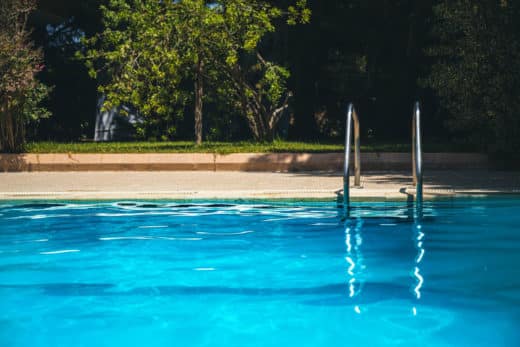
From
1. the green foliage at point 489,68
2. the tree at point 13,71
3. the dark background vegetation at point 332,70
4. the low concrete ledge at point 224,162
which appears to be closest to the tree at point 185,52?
the dark background vegetation at point 332,70

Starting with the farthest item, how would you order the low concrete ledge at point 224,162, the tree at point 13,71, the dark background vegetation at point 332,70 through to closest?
the dark background vegetation at point 332,70
the tree at point 13,71
the low concrete ledge at point 224,162

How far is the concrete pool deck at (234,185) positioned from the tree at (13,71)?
1.90 meters

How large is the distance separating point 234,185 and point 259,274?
5.74 metres

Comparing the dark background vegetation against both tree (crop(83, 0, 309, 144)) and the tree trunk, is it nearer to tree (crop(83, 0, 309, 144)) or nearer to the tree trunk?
the tree trunk

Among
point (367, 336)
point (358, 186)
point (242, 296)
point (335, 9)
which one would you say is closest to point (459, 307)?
point (367, 336)

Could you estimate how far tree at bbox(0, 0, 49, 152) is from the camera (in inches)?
640

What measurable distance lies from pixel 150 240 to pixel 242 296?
9.07 ft

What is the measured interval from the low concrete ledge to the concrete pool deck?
30 cm

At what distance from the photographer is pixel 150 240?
28.6ft

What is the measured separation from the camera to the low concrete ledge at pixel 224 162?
16.0 meters

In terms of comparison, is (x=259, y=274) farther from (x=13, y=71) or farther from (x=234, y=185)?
(x=13, y=71)

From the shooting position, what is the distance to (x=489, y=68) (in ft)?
47.9

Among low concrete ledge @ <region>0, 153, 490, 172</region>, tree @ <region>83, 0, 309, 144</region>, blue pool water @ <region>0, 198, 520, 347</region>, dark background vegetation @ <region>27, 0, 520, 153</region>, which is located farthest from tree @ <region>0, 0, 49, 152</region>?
blue pool water @ <region>0, 198, 520, 347</region>

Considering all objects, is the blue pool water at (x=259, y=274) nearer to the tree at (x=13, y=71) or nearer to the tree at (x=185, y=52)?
the tree at (x=13, y=71)
